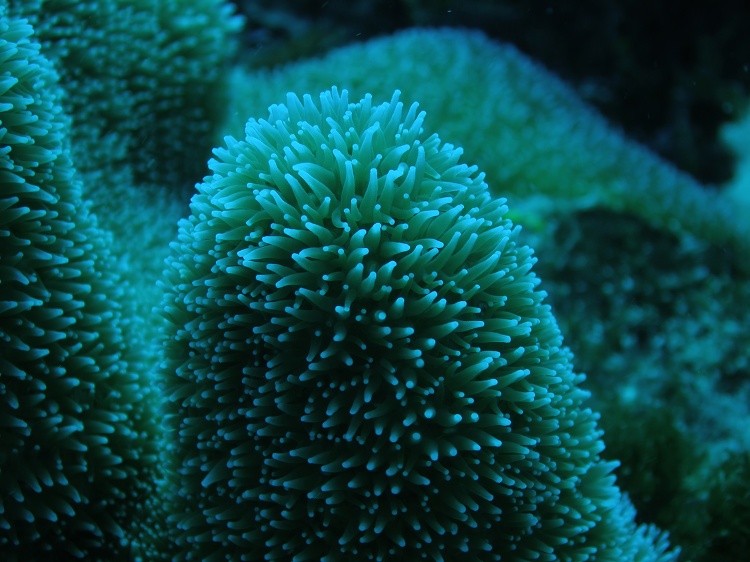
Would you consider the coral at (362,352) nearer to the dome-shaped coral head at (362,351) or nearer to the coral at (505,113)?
the dome-shaped coral head at (362,351)

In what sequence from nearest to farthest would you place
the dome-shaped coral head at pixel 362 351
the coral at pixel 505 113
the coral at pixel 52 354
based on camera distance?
1. the dome-shaped coral head at pixel 362 351
2. the coral at pixel 52 354
3. the coral at pixel 505 113

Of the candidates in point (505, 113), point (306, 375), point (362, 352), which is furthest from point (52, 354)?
point (505, 113)

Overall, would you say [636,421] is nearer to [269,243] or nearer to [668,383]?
[668,383]

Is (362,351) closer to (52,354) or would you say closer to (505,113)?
(52,354)

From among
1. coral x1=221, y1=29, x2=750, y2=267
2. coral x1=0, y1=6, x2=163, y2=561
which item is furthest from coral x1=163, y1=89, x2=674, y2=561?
coral x1=221, y1=29, x2=750, y2=267

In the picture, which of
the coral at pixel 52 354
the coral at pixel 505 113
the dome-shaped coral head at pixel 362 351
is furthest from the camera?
the coral at pixel 505 113

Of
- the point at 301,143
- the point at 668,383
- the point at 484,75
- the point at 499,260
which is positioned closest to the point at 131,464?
the point at 301,143

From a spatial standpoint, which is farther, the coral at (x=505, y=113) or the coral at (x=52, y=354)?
the coral at (x=505, y=113)

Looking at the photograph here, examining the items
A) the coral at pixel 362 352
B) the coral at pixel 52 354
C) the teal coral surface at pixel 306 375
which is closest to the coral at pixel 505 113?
the teal coral surface at pixel 306 375
